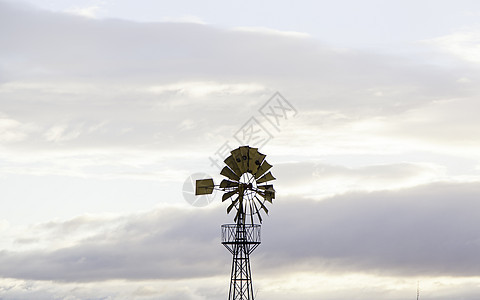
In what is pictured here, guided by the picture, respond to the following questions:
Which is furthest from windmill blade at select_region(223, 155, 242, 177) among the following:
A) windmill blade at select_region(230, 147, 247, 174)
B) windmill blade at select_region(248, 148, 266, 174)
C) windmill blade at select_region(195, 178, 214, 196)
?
windmill blade at select_region(195, 178, 214, 196)

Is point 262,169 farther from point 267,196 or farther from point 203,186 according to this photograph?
point 203,186

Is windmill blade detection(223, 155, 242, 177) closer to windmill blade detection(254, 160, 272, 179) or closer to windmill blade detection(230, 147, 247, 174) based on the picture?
windmill blade detection(230, 147, 247, 174)

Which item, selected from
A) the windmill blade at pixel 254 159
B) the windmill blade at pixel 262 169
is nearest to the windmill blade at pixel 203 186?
the windmill blade at pixel 254 159

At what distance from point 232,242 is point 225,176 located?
22.0 ft

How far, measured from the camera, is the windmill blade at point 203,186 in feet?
246

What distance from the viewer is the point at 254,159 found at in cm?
7438

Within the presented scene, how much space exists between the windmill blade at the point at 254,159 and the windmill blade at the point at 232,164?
46.2 inches

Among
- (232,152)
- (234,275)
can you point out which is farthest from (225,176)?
(234,275)

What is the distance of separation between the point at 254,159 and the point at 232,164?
2.31 metres

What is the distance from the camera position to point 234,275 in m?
73.2

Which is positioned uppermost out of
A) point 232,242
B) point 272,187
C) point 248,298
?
point 272,187

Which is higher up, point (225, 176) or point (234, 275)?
point (225, 176)

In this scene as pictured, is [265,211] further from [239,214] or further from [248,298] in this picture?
[248,298]

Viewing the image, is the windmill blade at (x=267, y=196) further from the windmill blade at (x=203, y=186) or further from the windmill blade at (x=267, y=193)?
the windmill blade at (x=203, y=186)
